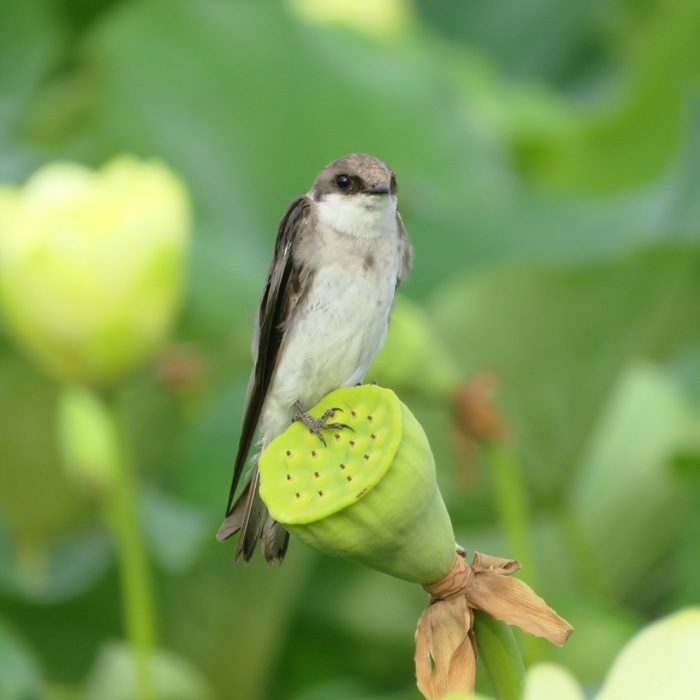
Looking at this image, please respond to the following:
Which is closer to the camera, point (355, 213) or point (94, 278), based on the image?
point (355, 213)

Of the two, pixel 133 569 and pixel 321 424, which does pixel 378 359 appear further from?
pixel 321 424

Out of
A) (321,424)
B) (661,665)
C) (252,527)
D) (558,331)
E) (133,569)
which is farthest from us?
(558,331)

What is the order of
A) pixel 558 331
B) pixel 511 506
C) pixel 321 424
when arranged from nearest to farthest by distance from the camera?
pixel 321 424 → pixel 511 506 → pixel 558 331

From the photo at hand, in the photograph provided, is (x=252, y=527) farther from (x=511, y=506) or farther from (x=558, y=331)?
(x=558, y=331)

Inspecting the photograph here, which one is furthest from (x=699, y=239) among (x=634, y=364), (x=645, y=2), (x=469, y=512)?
(x=645, y=2)

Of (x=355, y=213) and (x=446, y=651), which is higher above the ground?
(x=355, y=213)

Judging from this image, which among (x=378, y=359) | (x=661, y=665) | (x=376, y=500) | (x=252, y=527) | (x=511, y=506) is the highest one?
(x=378, y=359)

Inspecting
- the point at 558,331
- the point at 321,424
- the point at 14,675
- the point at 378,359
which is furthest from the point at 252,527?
the point at 558,331
